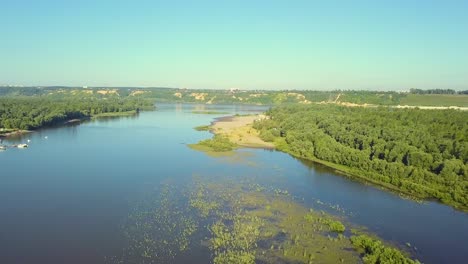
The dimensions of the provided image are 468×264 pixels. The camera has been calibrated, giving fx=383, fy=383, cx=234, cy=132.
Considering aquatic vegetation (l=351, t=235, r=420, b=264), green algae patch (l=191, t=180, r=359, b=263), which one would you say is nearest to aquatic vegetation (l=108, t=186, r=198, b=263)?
green algae patch (l=191, t=180, r=359, b=263)

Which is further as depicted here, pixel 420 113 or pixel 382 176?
pixel 420 113

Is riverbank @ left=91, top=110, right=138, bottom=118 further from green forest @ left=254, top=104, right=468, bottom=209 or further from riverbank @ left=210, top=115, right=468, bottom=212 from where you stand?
green forest @ left=254, top=104, right=468, bottom=209

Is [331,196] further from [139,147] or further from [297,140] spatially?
[139,147]

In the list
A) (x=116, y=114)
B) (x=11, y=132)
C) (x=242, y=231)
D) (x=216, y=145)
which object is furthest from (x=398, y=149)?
(x=116, y=114)

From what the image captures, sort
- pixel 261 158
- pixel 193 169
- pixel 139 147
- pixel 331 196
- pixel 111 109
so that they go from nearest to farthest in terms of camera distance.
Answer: pixel 331 196 → pixel 193 169 → pixel 261 158 → pixel 139 147 → pixel 111 109

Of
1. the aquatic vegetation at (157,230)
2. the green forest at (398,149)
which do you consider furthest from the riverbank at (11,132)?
the aquatic vegetation at (157,230)

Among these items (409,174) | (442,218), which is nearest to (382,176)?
(409,174)

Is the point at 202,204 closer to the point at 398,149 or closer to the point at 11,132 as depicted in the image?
the point at 398,149
